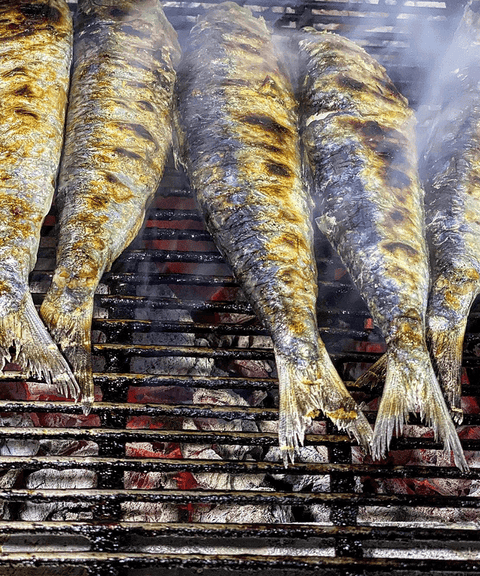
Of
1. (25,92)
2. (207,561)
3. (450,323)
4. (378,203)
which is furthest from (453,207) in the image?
(25,92)

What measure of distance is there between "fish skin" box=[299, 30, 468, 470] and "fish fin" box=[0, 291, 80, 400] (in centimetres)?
113

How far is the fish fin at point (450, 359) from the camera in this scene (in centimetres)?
214

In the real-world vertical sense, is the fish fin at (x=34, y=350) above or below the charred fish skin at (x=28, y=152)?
Result: below

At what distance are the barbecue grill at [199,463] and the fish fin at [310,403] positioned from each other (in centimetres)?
23

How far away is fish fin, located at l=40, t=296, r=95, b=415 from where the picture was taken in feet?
6.71

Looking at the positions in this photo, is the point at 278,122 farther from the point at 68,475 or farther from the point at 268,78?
the point at 68,475

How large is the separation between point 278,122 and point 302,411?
158 cm

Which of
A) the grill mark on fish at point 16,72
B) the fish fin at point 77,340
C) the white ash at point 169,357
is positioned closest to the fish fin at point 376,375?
the white ash at point 169,357

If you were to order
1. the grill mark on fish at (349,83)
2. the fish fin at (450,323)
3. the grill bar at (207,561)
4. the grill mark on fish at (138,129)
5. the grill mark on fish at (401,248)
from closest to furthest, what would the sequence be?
the grill bar at (207,561) → the fish fin at (450,323) → the grill mark on fish at (401,248) → the grill mark on fish at (138,129) → the grill mark on fish at (349,83)

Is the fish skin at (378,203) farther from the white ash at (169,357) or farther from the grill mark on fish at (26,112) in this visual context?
the grill mark on fish at (26,112)

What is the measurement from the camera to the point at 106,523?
78.8 inches

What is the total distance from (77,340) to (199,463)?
0.66 meters

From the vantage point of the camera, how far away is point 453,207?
8.65 feet

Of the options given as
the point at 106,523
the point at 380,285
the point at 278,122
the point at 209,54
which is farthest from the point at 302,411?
A: the point at 209,54
